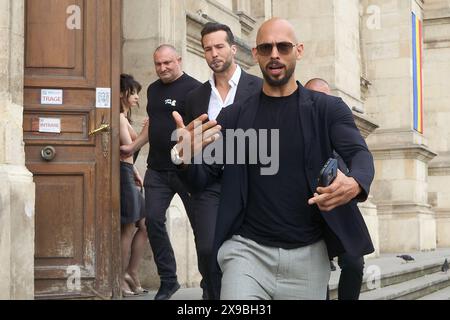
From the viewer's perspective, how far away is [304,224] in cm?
399

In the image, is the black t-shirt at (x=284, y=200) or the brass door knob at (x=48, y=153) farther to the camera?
the brass door knob at (x=48, y=153)

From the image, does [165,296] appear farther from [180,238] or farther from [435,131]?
[435,131]

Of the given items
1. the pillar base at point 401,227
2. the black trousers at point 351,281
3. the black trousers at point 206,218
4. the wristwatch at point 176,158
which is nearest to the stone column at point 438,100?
the pillar base at point 401,227

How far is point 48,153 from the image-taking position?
7418mm

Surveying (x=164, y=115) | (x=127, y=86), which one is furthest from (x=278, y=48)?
(x=127, y=86)

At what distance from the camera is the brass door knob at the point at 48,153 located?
291 inches

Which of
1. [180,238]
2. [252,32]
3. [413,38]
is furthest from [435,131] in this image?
[180,238]

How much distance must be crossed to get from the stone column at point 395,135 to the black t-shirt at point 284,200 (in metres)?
14.1

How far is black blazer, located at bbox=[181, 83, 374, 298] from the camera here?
3.97m

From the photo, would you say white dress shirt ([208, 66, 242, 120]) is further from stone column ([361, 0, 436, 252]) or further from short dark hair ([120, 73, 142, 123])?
stone column ([361, 0, 436, 252])

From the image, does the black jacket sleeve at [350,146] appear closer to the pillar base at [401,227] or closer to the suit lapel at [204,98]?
the suit lapel at [204,98]

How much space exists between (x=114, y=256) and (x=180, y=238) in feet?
4.56

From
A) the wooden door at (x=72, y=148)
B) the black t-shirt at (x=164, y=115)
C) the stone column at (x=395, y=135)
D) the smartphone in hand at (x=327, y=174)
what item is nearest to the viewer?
the smartphone in hand at (x=327, y=174)

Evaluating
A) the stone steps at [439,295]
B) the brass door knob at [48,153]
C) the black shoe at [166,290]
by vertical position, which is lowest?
the stone steps at [439,295]
